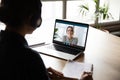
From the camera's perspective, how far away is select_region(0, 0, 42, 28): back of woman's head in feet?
3.26

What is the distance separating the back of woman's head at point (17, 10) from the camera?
994 mm

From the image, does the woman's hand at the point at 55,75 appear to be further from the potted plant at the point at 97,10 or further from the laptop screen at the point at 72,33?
the potted plant at the point at 97,10

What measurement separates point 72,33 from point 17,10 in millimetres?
986

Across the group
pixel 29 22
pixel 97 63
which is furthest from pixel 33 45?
pixel 29 22

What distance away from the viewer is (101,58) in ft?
6.02

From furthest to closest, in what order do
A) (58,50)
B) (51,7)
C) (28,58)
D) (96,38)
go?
(51,7)
(96,38)
(58,50)
(28,58)

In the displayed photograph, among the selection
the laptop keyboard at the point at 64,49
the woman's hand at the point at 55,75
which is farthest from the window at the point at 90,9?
the woman's hand at the point at 55,75

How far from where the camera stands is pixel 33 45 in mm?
2086

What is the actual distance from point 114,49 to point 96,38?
306 mm

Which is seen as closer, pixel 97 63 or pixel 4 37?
pixel 4 37

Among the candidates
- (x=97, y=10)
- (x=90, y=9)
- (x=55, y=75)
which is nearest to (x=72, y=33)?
(x=55, y=75)

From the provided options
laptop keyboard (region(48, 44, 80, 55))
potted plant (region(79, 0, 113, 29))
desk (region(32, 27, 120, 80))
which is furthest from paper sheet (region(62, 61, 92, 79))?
potted plant (region(79, 0, 113, 29))

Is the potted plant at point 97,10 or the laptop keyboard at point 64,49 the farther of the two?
the potted plant at point 97,10

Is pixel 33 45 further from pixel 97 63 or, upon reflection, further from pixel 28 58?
pixel 28 58
